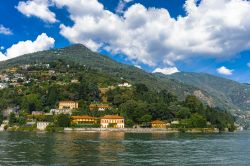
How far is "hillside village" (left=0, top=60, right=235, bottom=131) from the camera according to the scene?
485 feet

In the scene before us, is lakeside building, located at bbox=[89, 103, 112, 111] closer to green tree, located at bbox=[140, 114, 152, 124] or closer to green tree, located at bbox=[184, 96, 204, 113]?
green tree, located at bbox=[140, 114, 152, 124]

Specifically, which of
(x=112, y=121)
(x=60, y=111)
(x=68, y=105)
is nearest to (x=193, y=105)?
(x=112, y=121)

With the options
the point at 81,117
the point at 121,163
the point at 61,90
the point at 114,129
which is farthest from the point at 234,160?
the point at 61,90

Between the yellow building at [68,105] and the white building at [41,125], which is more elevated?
the yellow building at [68,105]

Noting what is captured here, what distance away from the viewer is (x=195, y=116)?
156 meters

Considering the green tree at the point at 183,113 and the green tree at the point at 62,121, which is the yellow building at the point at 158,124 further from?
the green tree at the point at 62,121

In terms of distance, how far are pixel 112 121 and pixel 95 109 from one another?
18.0 m

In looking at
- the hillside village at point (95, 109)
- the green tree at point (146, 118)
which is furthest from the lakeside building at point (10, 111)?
the green tree at point (146, 118)

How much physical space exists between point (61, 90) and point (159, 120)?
47325 millimetres

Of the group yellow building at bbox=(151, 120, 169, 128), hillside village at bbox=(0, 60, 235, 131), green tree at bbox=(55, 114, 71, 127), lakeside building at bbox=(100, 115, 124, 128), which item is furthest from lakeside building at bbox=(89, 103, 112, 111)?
green tree at bbox=(55, 114, 71, 127)

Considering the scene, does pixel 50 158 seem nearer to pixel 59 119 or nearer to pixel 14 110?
pixel 59 119

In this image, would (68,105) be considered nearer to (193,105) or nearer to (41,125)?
(41,125)

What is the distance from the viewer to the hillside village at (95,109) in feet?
485

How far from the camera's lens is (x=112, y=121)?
480ft
